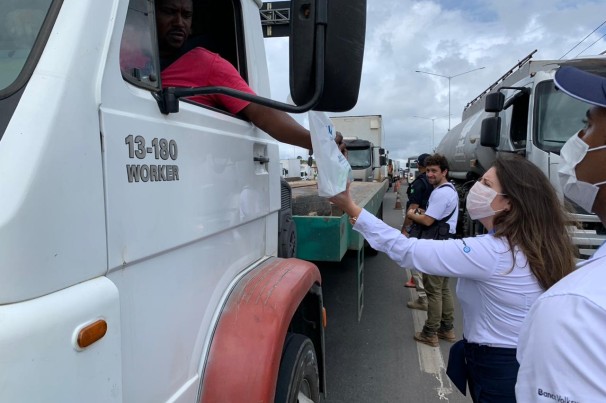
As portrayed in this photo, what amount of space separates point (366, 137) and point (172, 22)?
20.7 m

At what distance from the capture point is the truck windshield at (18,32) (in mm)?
987

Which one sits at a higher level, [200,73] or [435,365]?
[200,73]

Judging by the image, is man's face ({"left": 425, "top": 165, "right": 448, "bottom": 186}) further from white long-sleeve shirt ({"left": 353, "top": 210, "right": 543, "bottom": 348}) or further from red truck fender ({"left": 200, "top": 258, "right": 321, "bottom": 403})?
red truck fender ({"left": 200, "top": 258, "right": 321, "bottom": 403})

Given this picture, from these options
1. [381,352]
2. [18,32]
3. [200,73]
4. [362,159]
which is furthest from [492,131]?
[362,159]

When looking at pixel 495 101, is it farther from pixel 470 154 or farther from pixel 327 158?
pixel 327 158

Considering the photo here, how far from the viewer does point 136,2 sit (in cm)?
130

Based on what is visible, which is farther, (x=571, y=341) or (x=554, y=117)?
(x=554, y=117)

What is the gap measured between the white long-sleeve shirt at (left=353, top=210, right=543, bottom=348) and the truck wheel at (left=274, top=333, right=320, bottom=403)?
0.66 m

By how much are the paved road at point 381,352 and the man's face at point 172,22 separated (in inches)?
115

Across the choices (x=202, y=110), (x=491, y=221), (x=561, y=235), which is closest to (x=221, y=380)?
(x=202, y=110)

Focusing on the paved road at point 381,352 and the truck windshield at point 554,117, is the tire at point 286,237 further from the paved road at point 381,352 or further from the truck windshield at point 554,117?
the truck windshield at point 554,117

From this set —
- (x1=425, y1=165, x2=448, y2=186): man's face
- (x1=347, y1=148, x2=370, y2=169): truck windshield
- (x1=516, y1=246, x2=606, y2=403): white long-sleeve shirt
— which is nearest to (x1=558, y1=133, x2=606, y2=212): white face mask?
(x1=516, y1=246, x2=606, y2=403): white long-sleeve shirt

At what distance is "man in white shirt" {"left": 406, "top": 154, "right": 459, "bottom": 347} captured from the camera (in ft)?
14.1

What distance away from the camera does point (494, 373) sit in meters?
1.95
